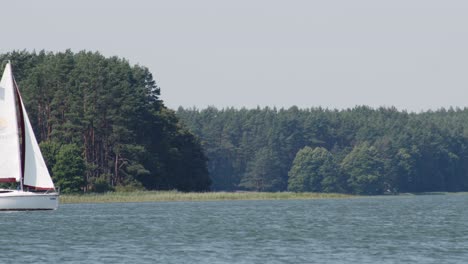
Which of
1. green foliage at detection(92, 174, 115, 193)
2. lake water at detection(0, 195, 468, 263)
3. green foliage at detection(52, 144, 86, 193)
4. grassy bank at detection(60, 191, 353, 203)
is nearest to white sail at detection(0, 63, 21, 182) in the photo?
lake water at detection(0, 195, 468, 263)

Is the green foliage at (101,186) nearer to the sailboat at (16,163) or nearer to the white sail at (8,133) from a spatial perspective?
the sailboat at (16,163)

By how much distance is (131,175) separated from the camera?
135 m

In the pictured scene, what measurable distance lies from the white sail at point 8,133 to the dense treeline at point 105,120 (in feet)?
137

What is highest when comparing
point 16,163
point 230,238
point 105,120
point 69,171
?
point 105,120

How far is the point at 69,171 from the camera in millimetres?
118125

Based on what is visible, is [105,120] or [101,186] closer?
[101,186]

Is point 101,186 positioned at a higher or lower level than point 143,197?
higher

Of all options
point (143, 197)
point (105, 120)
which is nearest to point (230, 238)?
point (143, 197)

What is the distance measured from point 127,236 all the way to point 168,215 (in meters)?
25.6

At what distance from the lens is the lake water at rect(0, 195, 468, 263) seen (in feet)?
154

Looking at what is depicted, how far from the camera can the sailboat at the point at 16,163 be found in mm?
83812

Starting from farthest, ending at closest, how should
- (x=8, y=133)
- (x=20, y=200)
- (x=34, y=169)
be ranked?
(x=34, y=169) → (x=8, y=133) → (x=20, y=200)

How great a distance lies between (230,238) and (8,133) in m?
33.1

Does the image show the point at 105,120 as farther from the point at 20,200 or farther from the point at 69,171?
the point at 20,200
